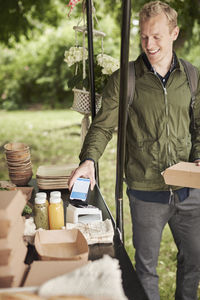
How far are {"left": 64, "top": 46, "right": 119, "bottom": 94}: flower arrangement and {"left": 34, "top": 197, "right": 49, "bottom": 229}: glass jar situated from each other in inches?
42.0

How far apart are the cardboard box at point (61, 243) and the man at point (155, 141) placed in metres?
0.51

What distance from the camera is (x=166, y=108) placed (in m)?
1.97

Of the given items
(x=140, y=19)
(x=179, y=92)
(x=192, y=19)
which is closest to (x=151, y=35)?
(x=140, y=19)

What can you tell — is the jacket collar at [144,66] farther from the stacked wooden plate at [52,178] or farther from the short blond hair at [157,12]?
the stacked wooden plate at [52,178]

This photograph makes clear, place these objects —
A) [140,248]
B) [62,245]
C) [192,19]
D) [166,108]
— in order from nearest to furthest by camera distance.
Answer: [62,245]
[166,108]
[140,248]
[192,19]

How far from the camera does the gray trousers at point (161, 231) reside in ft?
6.79

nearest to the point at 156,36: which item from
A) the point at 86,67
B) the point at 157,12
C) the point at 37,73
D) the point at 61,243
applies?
the point at 157,12

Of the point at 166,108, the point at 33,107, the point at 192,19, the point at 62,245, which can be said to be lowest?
the point at 33,107

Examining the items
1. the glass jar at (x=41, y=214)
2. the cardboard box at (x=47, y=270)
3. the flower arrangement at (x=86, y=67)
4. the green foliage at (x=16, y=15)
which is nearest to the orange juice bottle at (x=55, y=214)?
the glass jar at (x=41, y=214)

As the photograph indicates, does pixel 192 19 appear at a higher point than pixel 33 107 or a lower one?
higher

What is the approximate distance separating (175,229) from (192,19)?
455 centimetres

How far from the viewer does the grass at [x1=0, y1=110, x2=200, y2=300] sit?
3.80 metres

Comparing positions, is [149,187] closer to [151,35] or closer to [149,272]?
[149,272]

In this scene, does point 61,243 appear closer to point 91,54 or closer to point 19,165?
point 19,165
